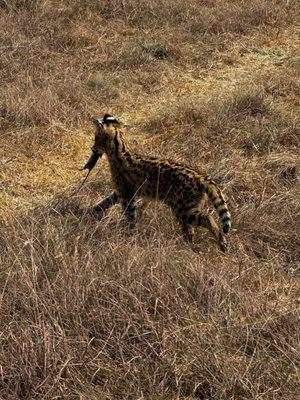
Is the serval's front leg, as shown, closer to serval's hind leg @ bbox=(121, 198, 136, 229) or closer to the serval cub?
the serval cub

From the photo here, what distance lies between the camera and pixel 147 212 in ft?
17.1

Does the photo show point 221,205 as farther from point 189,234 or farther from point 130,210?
point 130,210

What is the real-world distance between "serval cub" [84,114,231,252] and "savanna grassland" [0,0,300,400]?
17 cm

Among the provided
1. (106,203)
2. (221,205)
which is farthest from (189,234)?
(106,203)

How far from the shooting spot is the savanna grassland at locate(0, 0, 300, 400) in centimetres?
331

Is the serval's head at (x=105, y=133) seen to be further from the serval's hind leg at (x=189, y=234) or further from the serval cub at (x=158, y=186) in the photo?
the serval's hind leg at (x=189, y=234)

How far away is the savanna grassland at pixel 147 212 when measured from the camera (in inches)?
130

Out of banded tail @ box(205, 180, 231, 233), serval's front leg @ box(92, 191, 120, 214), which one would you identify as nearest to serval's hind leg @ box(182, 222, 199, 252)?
banded tail @ box(205, 180, 231, 233)

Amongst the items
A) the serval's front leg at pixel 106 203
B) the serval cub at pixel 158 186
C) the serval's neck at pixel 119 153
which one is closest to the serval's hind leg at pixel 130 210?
the serval cub at pixel 158 186

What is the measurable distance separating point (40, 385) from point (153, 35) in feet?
24.1

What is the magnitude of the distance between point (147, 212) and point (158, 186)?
1.37 feet

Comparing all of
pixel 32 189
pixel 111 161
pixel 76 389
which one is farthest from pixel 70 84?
pixel 76 389

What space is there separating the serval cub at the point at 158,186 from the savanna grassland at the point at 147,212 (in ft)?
0.57

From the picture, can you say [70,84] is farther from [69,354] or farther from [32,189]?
[69,354]
